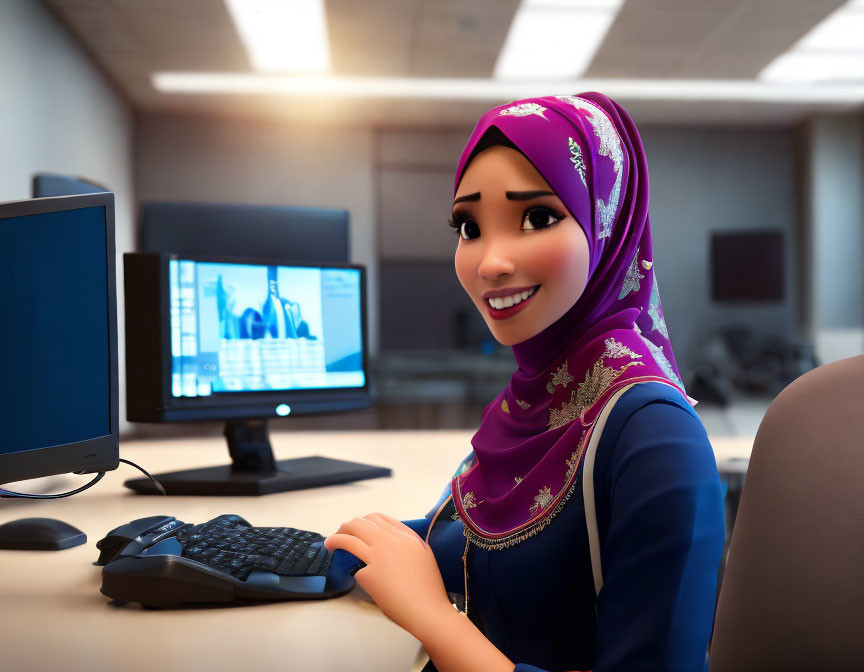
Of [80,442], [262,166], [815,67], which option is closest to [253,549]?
[80,442]

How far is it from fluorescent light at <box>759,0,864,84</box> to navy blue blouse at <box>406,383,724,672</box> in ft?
16.0

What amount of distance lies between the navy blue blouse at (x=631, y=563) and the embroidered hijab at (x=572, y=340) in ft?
0.08

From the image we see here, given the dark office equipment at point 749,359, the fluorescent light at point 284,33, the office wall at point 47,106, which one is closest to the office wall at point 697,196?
the dark office equipment at point 749,359

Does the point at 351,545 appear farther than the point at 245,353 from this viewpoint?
No

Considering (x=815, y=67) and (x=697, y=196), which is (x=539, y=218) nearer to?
(x=815, y=67)

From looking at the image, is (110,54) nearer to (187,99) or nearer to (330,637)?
(187,99)

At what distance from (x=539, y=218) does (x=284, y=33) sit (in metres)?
4.66

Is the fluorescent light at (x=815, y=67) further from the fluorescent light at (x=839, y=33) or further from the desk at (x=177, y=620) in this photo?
the desk at (x=177, y=620)

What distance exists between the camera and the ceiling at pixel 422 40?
4.53 meters

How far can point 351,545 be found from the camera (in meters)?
0.83

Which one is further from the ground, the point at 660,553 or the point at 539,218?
the point at 539,218

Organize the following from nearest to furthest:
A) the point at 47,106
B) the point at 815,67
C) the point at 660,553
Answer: the point at 660,553 < the point at 47,106 < the point at 815,67

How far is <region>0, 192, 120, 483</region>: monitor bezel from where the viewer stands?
3.14ft

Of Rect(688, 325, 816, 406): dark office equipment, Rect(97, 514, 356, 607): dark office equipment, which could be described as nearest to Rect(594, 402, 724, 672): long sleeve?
Rect(97, 514, 356, 607): dark office equipment
